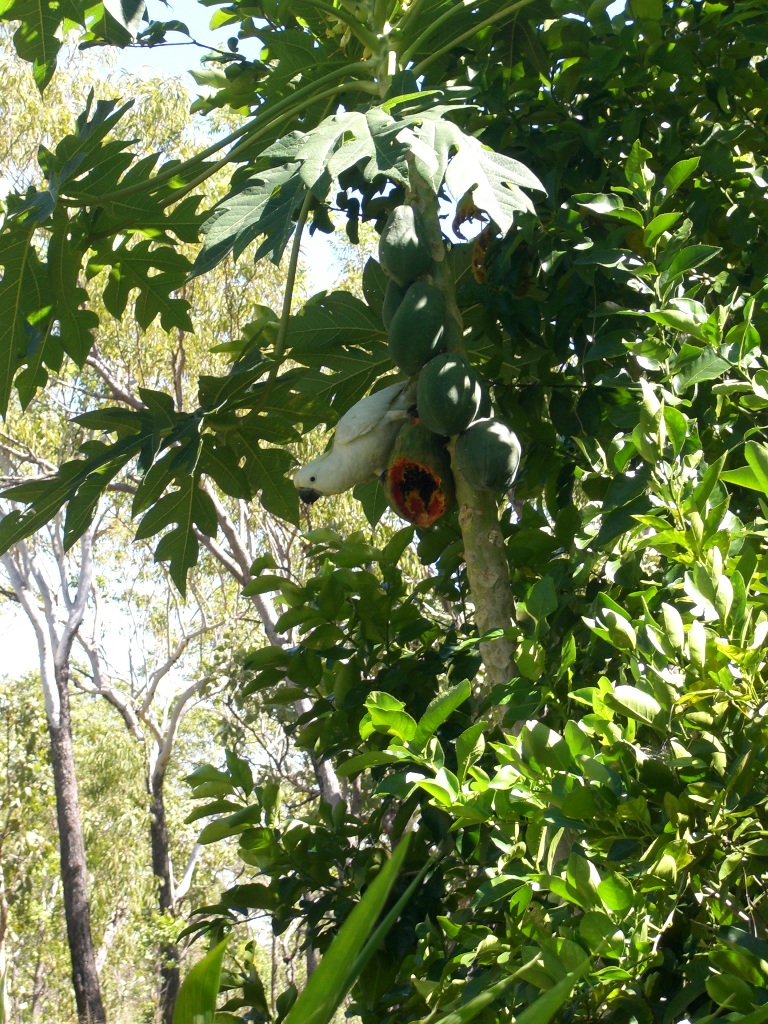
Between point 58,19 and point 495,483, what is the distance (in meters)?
1.50

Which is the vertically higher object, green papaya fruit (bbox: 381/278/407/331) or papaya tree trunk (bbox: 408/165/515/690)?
green papaya fruit (bbox: 381/278/407/331)

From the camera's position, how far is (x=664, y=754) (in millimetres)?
1191

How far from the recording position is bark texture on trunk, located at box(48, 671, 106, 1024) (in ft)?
35.2

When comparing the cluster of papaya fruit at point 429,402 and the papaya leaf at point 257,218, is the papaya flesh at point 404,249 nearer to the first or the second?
the cluster of papaya fruit at point 429,402

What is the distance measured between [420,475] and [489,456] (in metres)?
0.17

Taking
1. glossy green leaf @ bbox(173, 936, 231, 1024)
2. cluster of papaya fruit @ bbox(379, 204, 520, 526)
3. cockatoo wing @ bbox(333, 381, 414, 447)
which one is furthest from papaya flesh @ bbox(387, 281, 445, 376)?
glossy green leaf @ bbox(173, 936, 231, 1024)

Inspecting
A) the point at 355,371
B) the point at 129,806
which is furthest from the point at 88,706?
the point at 355,371

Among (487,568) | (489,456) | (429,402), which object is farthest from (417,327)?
(487,568)

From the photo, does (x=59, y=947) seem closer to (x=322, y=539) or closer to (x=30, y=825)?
(x=30, y=825)

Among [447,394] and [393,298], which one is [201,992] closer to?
[447,394]

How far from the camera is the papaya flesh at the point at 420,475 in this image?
170 cm

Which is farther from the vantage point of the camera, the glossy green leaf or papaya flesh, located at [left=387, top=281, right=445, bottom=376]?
papaya flesh, located at [left=387, top=281, right=445, bottom=376]

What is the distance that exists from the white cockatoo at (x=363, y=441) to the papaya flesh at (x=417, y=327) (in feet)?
0.41

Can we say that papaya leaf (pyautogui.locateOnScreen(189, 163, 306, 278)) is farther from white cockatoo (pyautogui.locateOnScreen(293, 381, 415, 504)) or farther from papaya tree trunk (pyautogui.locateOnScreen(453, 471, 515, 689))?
papaya tree trunk (pyautogui.locateOnScreen(453, 471, 515, 689))
